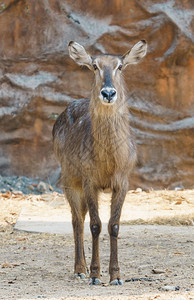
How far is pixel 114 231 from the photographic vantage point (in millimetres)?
5934

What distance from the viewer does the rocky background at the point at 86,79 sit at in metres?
14.4

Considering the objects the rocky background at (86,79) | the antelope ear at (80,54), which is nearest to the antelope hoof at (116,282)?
the antelope ear at (80,54)

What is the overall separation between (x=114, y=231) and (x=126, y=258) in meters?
1.02

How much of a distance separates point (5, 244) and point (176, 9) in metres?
8.27

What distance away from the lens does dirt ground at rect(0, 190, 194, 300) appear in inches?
202

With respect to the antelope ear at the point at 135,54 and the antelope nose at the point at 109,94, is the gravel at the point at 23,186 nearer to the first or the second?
the antelope ear at the point at 135,54

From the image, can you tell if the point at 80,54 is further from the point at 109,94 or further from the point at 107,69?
the point at 109,94

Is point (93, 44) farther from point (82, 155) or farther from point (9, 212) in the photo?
point (82, 155)

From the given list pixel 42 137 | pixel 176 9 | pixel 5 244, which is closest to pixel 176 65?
pixel 176 9

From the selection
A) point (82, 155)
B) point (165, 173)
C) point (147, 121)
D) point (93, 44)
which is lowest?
point (165, 173)

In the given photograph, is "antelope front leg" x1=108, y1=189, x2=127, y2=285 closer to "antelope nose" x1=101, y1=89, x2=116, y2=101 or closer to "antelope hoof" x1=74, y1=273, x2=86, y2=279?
"antelope hoof" x1=74, y1=273, x2=86, y2=279

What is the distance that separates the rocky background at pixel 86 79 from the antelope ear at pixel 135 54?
24.7ft

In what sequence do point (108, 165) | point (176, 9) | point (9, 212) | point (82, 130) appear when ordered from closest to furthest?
point (108, 165) → point (82, 130) → point (9, 212) → point (176, 9)

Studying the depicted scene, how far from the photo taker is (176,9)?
14328mm
